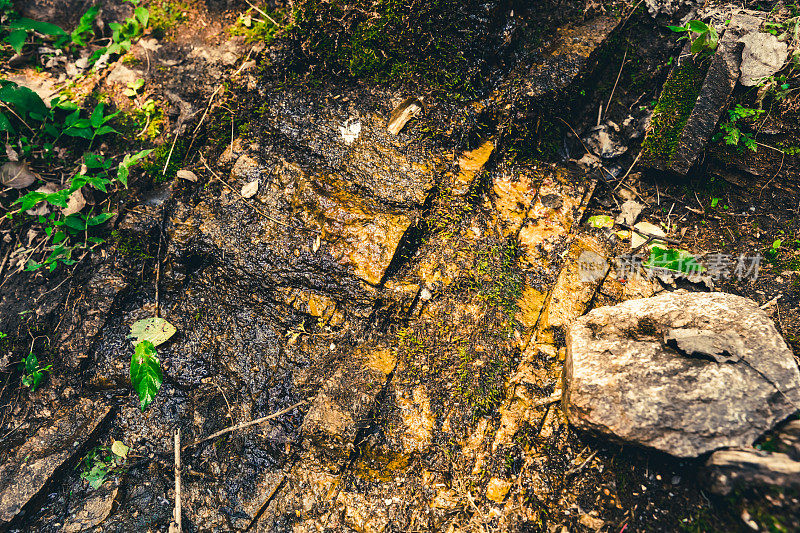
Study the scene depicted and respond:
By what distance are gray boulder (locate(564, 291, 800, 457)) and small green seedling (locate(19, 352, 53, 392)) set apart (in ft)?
12.6

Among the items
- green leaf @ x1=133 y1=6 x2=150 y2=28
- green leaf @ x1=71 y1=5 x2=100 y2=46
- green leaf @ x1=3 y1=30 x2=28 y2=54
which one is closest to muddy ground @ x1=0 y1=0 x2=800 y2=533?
green leaf @ x1=133 y1=6 x2=150 y2=28

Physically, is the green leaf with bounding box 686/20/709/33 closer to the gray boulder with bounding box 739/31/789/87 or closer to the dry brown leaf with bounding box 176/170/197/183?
the gray boulder with bounding box 739/31/789/87

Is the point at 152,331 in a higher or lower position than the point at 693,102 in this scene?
lower

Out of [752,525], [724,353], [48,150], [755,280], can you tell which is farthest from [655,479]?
[48,150]

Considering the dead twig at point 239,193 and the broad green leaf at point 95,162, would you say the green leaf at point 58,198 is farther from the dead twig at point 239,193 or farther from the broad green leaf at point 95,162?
the dead twig at point 239,193

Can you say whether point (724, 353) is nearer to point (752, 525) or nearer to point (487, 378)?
point (752, 525)

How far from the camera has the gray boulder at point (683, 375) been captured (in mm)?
2135

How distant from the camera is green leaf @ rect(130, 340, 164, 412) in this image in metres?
2.54

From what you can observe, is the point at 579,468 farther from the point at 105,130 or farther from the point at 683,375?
the point at 105,130

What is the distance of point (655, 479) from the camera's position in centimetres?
229

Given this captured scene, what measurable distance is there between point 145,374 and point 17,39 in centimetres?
355

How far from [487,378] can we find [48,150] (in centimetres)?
423

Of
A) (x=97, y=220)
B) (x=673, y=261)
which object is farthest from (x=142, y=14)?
(x=673, y=261)

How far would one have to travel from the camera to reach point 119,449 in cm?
272
